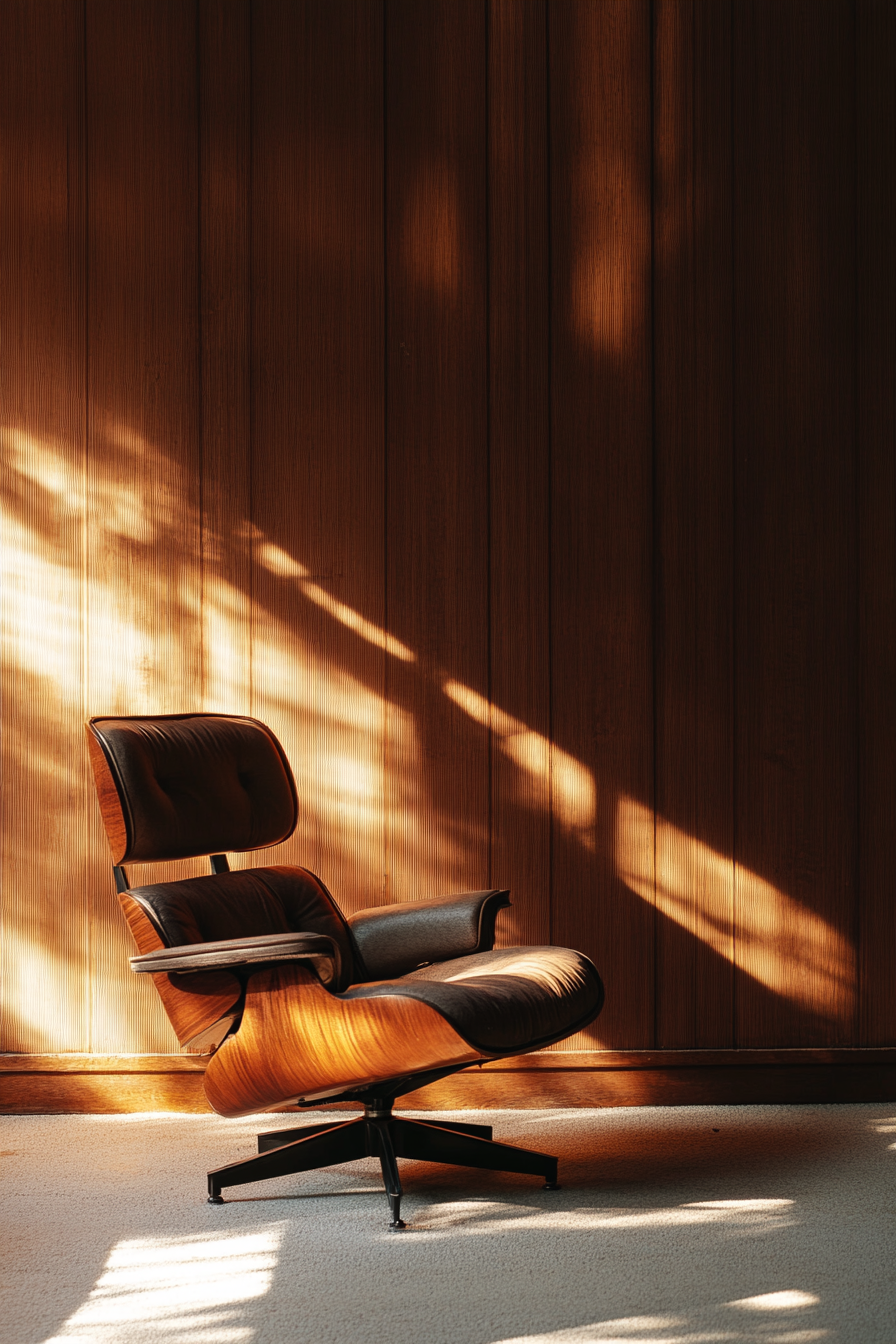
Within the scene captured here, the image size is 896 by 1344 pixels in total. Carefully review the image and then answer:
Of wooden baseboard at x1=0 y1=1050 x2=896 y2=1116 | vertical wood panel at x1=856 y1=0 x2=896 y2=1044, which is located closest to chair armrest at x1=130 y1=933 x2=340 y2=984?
wooden baseboard at x1=0 y1=1050 x2=896 y2=1116

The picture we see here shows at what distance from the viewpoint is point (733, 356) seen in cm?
306

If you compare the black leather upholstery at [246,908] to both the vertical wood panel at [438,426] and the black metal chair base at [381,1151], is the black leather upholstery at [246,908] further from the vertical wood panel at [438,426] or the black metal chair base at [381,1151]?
the vertical wood panel at [438,426]

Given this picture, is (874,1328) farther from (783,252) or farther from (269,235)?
(269,235)

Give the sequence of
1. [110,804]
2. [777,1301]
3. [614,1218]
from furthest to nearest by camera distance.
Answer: [110,804]
[614,1218]
[777,1301]

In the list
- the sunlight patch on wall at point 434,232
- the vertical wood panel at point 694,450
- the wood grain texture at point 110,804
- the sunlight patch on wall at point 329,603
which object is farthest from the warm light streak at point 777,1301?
the sunlight patch on wall at point 434,232

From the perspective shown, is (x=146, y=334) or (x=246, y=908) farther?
(x=146, y=334)

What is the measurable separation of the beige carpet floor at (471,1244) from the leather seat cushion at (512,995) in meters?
0.36

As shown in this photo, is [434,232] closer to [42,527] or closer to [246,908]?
[42,527]

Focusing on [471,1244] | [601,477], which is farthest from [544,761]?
[471,1244]

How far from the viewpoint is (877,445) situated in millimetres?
3068

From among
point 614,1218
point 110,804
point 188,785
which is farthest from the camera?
point 188,785

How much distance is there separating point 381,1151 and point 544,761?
108cm

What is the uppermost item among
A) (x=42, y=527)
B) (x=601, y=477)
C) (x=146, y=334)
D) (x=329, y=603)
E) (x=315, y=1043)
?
(x=146, y=334)

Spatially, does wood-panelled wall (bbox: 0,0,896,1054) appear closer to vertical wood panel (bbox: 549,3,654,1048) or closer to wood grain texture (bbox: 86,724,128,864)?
vertical wood panel (bbox: 549,3,654,1048)
